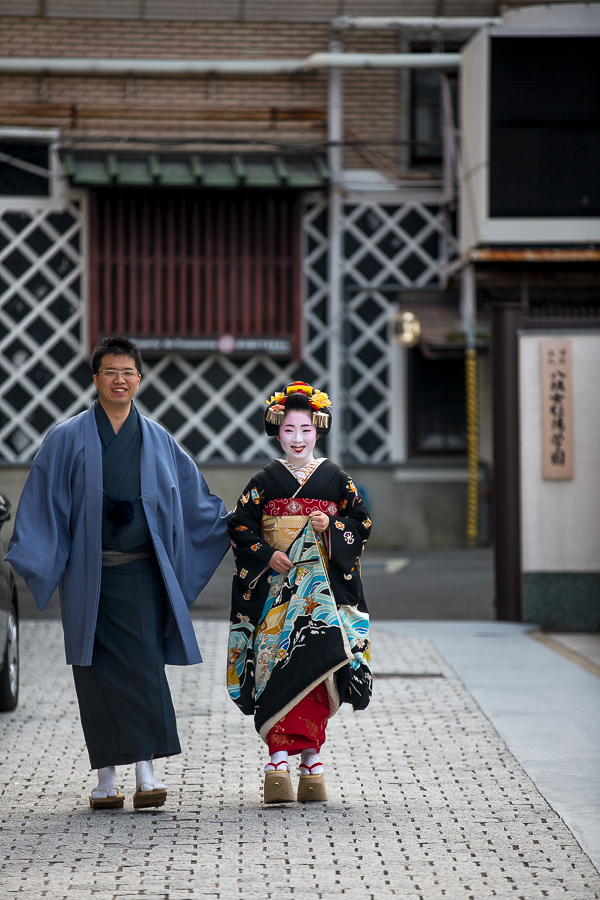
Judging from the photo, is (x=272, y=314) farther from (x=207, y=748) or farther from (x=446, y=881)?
(x=446, y=881)

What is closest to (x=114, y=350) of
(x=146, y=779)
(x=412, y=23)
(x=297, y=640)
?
(x=297, y=640)

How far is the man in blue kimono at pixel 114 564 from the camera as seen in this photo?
13.0 feet

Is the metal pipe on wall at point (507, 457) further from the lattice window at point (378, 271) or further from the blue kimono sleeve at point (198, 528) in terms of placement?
the lattice window at point (378, 271)

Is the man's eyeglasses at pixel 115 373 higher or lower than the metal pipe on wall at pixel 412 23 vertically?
lower

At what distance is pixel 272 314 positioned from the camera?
1387 cm

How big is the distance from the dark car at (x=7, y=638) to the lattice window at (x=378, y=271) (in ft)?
28.4

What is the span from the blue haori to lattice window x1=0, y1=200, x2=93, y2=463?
9863mm

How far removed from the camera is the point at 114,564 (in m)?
4.05

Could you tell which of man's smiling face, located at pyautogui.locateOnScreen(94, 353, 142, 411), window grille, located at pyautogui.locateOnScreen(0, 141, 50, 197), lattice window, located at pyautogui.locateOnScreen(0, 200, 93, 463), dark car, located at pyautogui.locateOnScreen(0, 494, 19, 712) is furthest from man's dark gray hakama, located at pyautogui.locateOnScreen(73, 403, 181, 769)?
window grille, located at pyautogui.locateOnScreen(0, 141, 50, 197)

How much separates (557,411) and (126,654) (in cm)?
487

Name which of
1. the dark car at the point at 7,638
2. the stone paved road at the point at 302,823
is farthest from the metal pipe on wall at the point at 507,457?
the dark car at the point at 7,638

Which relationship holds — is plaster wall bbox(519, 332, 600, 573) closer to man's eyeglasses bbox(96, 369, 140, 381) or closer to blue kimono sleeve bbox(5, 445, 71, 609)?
man's eyeglasses bbox(96, 369, 140, 381)

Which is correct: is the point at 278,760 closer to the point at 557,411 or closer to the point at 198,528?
the point at 198,528

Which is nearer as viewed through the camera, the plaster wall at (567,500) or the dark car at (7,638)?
the dark car at (7,638)
